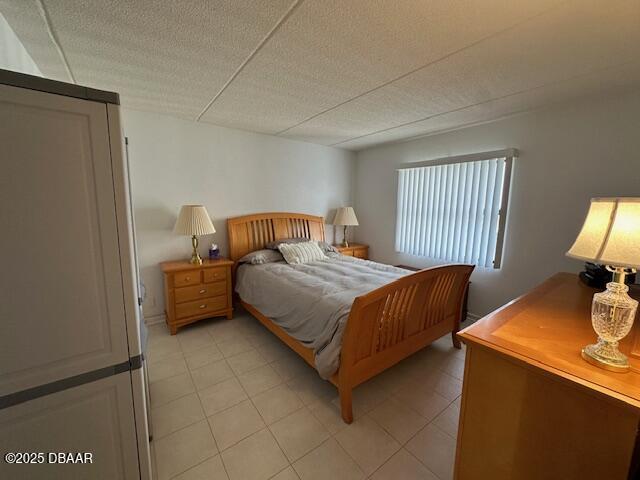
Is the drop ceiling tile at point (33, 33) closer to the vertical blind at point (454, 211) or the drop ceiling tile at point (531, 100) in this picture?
the drop ceiling tile at point (531, 100)

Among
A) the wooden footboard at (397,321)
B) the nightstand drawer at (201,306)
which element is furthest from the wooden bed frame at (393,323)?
the nightstand drawer at (201,306)

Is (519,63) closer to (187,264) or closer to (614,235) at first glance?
(614,235)

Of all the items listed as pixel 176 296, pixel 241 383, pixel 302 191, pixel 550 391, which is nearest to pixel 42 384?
pixel 241 383

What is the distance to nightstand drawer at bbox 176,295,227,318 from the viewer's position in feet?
8.95

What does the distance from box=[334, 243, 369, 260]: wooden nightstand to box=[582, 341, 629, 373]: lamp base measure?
305 centimetres

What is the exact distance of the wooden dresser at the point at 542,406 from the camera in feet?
2.57

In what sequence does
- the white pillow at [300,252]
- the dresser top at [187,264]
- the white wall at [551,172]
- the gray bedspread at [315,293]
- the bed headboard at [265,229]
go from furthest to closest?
the bed headboard at [265,229] → the white pillow at [300,252] → the dresser top at [187,264] → the white wall at [551,172] → the gray bedspread at [315,293]

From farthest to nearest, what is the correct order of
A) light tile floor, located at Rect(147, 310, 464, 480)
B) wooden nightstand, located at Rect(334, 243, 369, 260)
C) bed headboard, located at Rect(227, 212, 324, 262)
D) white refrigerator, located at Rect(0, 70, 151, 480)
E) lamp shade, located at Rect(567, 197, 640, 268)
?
1. wooden nightstand, located at Rect(334, 243, 369, 260)
2. bed headboard, located at Rect(227, 212, 324, 262)
3. light tile floor, located at Rect(147, 310, 464, 480)
4. lamp shade, located at Rect(567, 197, 640, 268)
5. white refrigerator, located at Rect(0, 70, 151, 480)

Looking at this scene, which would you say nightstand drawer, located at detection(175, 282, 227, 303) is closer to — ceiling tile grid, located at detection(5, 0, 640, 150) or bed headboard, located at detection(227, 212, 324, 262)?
bed headboard, located at detection(227, 212, 324, 262)

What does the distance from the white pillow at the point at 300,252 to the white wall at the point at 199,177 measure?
2.36 feet

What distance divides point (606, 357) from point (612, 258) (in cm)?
36

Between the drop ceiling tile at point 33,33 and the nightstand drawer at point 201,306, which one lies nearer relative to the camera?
the drop ceiling tile at point 33,33

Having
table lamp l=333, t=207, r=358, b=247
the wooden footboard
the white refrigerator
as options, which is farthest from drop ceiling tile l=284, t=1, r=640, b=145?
the white refrigerator

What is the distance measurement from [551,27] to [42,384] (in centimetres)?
258
